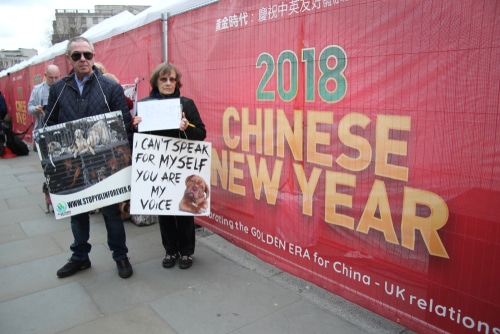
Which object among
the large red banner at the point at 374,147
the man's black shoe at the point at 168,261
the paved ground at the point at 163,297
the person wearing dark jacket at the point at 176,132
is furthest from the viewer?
the man's black shoe at the point at 168,261

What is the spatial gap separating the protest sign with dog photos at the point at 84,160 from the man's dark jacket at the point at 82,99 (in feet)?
0.30

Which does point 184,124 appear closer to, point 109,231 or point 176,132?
point 176,132

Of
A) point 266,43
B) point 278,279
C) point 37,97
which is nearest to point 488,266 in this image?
point 278,279

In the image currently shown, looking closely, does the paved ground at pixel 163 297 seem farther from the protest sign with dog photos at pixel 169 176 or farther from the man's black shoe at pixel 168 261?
the protest sign with dog photos at pixel 169 176

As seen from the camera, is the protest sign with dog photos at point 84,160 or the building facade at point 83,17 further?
the building facade at point 83,17

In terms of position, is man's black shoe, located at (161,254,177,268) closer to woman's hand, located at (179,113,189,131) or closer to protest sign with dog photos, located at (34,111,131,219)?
protest sign with dog photos, located at (34,111,131,219)

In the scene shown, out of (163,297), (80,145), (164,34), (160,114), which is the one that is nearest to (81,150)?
(80,145)

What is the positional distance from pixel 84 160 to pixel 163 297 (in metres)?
1.36

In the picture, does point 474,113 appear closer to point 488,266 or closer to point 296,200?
point 488,266

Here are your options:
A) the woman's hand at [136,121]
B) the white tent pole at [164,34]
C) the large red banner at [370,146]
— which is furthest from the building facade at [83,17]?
the large red banner at [370,146]

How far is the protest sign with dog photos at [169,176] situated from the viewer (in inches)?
144

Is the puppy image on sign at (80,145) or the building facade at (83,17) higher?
the building facade at (83,17)

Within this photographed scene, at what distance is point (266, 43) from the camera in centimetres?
359

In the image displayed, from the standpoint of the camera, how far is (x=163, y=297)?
3381 millimetres
